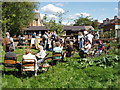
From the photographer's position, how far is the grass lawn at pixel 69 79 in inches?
212

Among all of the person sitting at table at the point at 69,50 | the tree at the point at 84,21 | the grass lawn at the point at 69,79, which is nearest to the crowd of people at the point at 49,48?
the person sitting at table at the point at 69,50

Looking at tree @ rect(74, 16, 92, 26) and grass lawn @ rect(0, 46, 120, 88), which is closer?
grass lawn @ rect(0, 46, 120, 88)

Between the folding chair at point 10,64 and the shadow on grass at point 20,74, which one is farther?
the folding chair at point 10,64

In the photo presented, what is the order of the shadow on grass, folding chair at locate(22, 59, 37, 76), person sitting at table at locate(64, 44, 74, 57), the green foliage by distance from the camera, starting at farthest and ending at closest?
person sitting at table at locate(64, 44, 74, 57), the shadow on grass, folding chair at locate(22, 59, 37, 76), the green foliage

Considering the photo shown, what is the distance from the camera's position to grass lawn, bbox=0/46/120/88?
5387mm

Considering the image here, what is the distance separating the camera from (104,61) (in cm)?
800

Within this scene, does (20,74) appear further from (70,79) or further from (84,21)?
(84,21)

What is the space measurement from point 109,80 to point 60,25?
23602mm

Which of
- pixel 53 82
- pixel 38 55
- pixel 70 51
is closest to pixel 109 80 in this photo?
pixel 53 82

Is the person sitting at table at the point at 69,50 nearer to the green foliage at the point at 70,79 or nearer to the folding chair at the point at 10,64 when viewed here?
the green foliage at the point at 70,79

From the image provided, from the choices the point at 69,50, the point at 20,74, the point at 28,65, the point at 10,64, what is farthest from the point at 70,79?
the point at 69,50

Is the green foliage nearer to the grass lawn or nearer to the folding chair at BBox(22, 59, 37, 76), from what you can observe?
the grass lawn

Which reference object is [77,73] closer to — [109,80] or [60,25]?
[109,80]

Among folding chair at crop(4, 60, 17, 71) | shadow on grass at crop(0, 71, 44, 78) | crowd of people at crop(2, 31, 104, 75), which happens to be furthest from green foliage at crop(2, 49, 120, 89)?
crowd of people at crop(2, 31, 104, 75)
